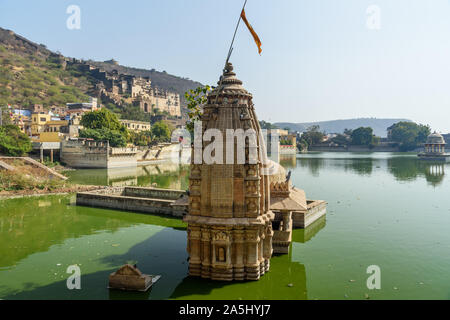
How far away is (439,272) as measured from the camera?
486 inches

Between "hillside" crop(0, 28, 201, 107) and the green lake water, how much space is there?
77026mm

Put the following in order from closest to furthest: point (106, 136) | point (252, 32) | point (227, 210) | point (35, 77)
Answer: point (227, 210), point (252, 32), point (106, 136), point (35, 77)

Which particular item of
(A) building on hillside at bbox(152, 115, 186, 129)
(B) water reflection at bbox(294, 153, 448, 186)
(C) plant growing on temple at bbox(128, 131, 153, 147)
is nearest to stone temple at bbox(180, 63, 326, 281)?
(B) water reflection at bbox(294, 153, 448, 186)

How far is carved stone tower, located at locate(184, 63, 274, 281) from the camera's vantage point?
35.0 feet

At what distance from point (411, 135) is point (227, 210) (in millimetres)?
140331

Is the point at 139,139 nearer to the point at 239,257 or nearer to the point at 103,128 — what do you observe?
the point at 103,128

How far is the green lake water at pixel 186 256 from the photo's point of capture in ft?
34.7

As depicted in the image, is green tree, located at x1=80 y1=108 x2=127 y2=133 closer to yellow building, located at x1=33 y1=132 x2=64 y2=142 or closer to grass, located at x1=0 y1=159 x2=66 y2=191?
yellow building, located at x1=33 y1=132 x2=64 y2=142

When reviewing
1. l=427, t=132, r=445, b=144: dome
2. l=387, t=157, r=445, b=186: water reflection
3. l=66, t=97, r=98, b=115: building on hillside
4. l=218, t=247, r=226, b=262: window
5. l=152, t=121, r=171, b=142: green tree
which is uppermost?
l=66, t=97, r=98, b=115: building on hillside

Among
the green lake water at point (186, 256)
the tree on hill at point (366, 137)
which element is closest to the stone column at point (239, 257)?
the green lake water at point (186, 256)

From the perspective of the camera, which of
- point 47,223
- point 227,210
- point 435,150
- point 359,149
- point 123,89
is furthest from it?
point 359,149

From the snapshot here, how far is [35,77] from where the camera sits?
104500 mm

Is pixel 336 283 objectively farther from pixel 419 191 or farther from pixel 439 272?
pixel 419 191

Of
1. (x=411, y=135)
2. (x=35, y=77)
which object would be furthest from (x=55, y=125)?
(x=411, y=135)
